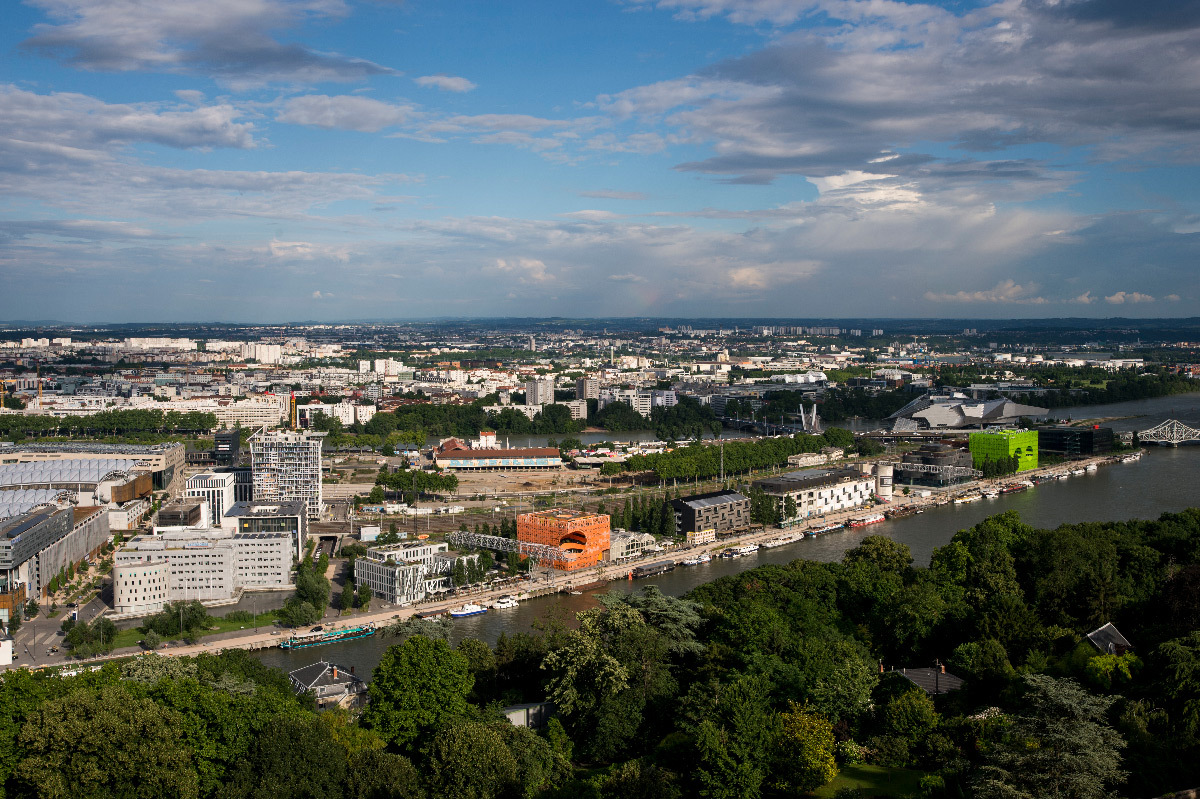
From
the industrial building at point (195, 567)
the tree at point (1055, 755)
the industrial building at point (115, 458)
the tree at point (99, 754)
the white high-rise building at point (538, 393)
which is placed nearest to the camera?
the tree at point (1055, 755)

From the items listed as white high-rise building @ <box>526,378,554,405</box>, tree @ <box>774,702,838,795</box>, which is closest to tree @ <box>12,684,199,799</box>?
tree @ <box>774,702,838,795</box>

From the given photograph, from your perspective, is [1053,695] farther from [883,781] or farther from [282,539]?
[282,539]

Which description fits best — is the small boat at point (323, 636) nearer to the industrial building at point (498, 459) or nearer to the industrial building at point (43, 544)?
the industrial building at point (43, 544)

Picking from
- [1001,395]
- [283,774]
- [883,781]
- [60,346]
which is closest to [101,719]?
[283,774]

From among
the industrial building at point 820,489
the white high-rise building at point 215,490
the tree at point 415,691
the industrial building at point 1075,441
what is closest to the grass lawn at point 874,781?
the tree at point 415,691

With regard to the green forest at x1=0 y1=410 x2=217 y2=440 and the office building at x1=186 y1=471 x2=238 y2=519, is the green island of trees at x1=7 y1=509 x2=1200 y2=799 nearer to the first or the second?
the office building at x1=186 y1=471 x2=238 y2=519

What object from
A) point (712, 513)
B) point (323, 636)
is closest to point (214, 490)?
point (323, 636)

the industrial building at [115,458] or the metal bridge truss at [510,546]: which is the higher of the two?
the industrial building at [115,458]
